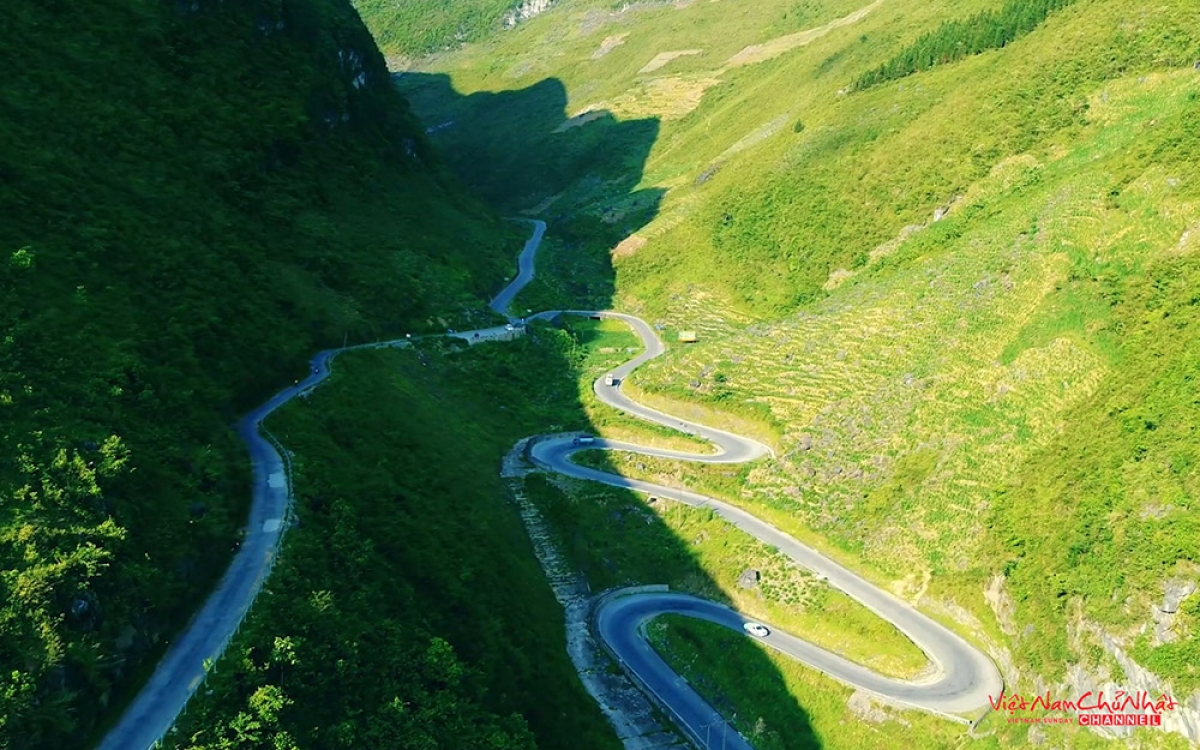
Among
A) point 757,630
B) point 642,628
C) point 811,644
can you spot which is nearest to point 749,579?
point 757,630

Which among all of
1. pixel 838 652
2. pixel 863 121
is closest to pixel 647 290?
pixel 863 121

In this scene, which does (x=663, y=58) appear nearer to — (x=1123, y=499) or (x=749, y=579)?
(x=749, y=579)

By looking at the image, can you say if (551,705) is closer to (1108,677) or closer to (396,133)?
(1108,677)

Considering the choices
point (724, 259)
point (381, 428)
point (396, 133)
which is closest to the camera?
point (381, 428)

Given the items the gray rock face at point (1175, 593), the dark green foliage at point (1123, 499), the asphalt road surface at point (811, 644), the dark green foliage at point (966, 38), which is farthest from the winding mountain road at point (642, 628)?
the dark green foliage at point (966, 38)

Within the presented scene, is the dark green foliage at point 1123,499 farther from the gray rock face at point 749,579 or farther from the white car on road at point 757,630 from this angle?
the gray rock face at point 749,579

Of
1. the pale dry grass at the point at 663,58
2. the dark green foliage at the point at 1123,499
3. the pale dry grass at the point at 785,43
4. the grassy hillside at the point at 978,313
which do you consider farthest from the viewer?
the pale dry grass at the point at 663,58

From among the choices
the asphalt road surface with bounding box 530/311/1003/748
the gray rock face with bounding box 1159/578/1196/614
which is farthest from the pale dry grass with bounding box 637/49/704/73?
the gray rock face with bounding box 1159/578/1196/614
